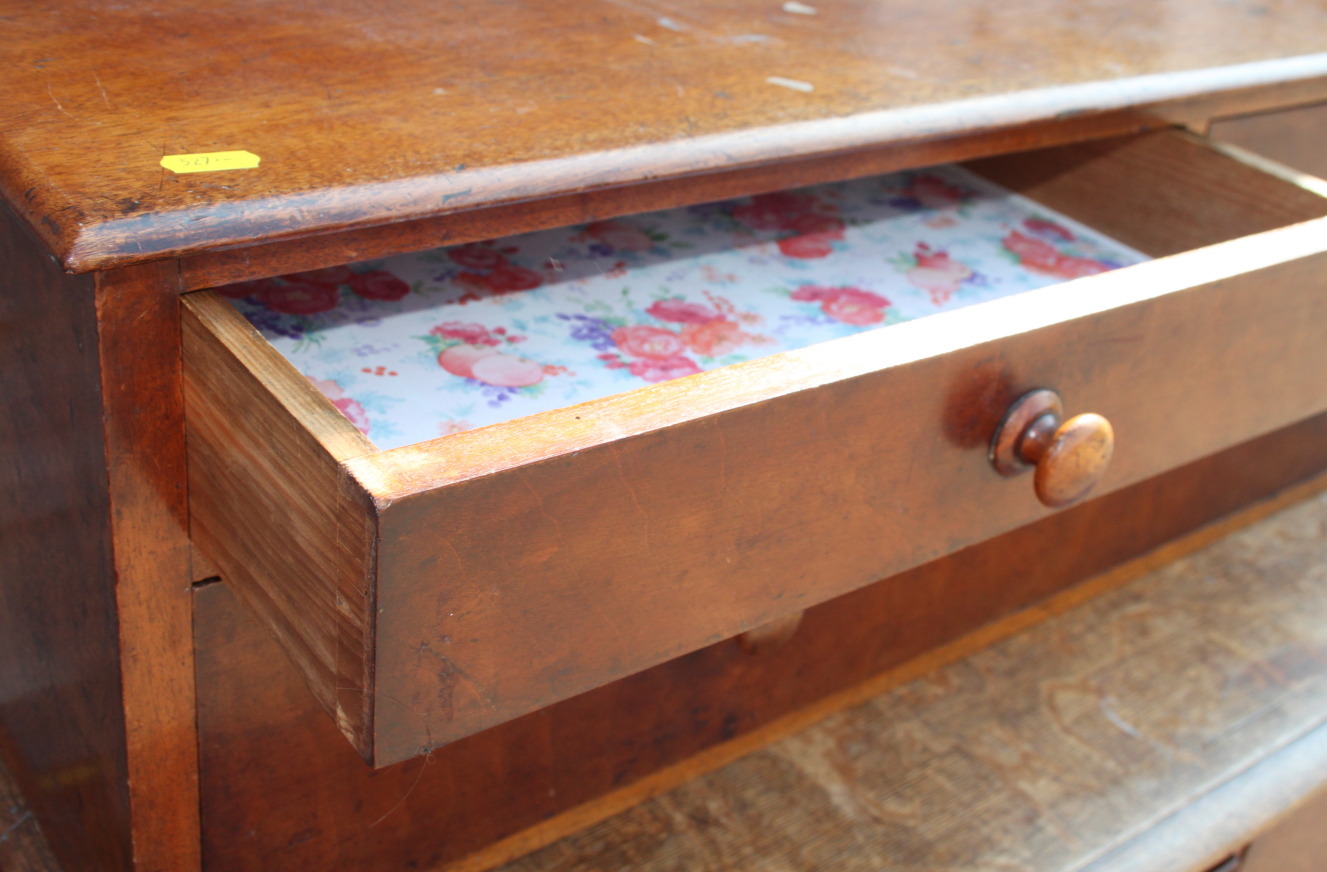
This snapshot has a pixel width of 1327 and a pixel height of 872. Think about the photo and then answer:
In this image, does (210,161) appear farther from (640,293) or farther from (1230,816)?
(1230,816)

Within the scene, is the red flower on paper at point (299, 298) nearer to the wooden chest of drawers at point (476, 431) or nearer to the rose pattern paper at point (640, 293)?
the rose pattern paper at point (640, 293)

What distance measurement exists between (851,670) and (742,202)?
1.00 feet

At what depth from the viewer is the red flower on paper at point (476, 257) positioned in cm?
63

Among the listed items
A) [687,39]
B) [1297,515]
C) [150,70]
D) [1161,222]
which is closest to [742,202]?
[687,39]

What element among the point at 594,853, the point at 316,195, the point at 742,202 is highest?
the point at 316,195

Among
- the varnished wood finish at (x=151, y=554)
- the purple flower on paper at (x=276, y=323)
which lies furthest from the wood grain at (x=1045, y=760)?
the purple flower on paper at (x=276, y=323)

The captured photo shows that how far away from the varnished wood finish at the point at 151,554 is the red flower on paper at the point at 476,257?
0.23 metres

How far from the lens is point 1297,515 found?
98 centimetres

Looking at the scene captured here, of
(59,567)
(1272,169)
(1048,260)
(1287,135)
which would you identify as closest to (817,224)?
(1048,260)

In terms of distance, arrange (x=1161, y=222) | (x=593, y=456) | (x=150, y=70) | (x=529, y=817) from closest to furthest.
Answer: (x=593, y=456) < (x=150, y=70) < (x=529, y=817) < (x=1161, y=222)

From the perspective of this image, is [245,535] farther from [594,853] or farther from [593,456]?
[594,853]

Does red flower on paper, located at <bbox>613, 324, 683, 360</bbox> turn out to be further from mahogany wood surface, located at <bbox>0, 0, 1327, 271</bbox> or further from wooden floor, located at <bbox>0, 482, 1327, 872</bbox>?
wooden floor, located at <bbox>0, 482, 1327, 872</bbox>

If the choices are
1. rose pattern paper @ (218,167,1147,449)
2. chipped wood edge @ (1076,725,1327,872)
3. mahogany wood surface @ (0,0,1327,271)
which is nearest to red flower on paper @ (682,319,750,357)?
rose pattern paper @ (218,167,1147,449)

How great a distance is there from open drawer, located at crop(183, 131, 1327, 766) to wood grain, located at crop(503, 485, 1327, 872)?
222mm
